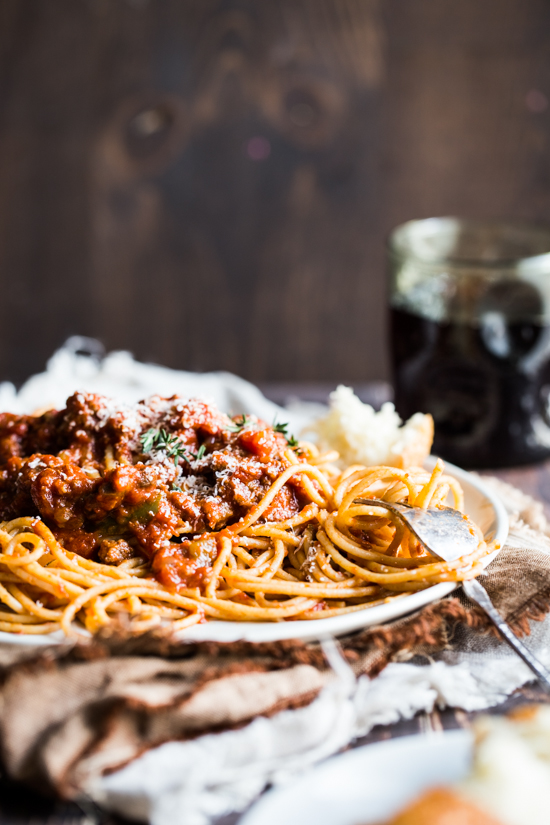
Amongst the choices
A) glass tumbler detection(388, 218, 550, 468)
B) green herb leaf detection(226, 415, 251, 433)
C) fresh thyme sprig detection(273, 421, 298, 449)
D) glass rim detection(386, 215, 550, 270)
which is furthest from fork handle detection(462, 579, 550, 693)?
glass rim detection(386, 215, 550, 270)

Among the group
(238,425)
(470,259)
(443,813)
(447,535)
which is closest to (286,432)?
(238,425)

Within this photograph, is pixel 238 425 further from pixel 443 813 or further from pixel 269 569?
pixel 443 813

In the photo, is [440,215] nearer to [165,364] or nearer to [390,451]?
[165,364]

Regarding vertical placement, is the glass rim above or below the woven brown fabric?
above

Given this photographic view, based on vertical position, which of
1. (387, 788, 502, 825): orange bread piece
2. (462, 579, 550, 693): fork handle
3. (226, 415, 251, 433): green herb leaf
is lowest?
(462, 579, 550, 693): fork handle

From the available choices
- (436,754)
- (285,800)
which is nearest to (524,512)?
(436,754)

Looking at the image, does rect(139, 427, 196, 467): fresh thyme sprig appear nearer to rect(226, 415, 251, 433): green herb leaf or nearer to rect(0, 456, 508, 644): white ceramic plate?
rect(226, 415, 251, 433): green herb leaf
